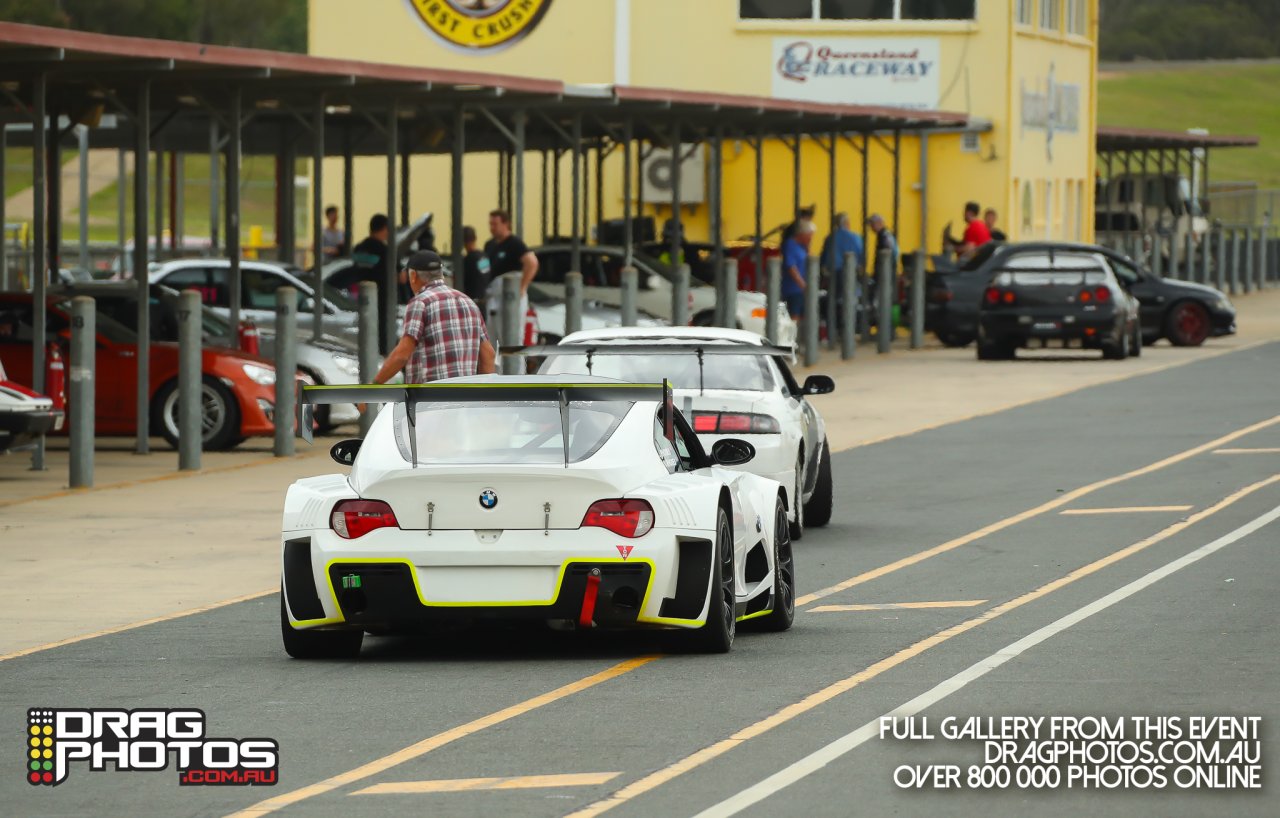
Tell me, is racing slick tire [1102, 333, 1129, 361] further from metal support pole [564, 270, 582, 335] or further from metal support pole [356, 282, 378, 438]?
metal support pole [356, 282, 378, 438]

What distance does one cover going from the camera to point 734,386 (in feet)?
51.0

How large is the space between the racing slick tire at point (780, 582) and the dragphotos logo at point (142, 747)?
3.08 metres

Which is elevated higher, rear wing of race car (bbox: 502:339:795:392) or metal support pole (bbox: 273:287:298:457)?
rear wing of race car (bbox: 502:339:795:392)

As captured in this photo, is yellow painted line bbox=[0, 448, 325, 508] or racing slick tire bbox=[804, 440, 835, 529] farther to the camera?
yellow painted line bbox=[0, 448, 325, 508]

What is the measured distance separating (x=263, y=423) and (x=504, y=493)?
11.9 metres

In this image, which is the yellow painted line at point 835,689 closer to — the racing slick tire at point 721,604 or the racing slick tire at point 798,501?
the racing slick tire at point 721,604

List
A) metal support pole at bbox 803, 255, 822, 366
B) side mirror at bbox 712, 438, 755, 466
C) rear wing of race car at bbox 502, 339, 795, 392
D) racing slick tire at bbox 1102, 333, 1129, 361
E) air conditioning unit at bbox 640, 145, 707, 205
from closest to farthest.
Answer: side mirror at bbox 712, 438, 755, 466 < rear wing of race car at bbox 502, 339, 795, 392 < metal support pole at bbox 803, 255, 822, 366 < racing slick tire at bbox 1102, 333, 1129, 361 < air conditioning unit at bbox 640, 145, 707, 205

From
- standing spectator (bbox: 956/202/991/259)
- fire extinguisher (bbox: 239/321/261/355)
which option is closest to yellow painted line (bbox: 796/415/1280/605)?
fire extinguisher (bbox: 239/321/261/355)

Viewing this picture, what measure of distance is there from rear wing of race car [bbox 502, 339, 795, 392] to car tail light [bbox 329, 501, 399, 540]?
3.96m

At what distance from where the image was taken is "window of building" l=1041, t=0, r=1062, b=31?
48281 mm

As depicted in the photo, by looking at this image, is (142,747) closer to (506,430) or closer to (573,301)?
(506,430)

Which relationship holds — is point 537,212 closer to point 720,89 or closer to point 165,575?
point 720,89

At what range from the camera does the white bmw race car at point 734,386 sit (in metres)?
15.0

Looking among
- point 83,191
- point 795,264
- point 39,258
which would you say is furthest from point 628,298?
point 83,191
